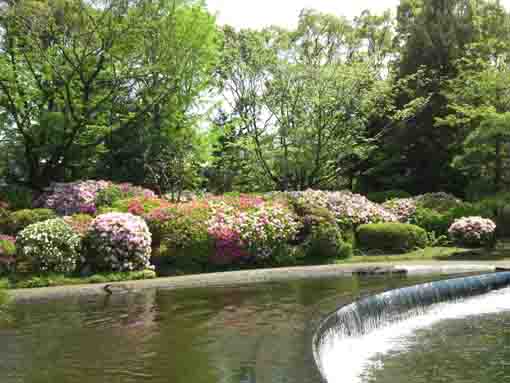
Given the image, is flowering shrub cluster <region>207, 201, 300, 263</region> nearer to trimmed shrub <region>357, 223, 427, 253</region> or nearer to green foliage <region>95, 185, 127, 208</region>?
trimmed shrub <region>357, 223, 427, 253</region>

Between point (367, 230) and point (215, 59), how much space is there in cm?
859

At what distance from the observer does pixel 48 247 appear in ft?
40.9

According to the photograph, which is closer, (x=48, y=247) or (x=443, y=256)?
(x=48, y=247)

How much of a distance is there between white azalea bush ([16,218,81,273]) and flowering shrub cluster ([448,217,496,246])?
1177 centimetres

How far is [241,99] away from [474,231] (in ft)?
39.3

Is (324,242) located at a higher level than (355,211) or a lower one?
lower

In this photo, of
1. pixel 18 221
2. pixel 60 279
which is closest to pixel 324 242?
pixel 60 279

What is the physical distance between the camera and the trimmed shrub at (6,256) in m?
12.4

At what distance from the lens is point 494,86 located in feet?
69.5

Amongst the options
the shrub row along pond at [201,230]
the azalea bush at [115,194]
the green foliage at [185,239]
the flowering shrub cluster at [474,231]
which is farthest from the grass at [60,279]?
the flowering shrub cluster at [474,231]

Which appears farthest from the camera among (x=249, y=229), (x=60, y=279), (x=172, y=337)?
(x=249, y=229)

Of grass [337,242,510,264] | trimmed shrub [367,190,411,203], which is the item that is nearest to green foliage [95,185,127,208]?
grass [337,242,510,264]

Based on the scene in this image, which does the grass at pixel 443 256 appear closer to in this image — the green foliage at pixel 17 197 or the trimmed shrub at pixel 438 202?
the trimmed shrub at pixel 438 202

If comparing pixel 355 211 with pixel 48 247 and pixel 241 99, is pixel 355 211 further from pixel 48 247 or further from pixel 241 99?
pixel 48 247
